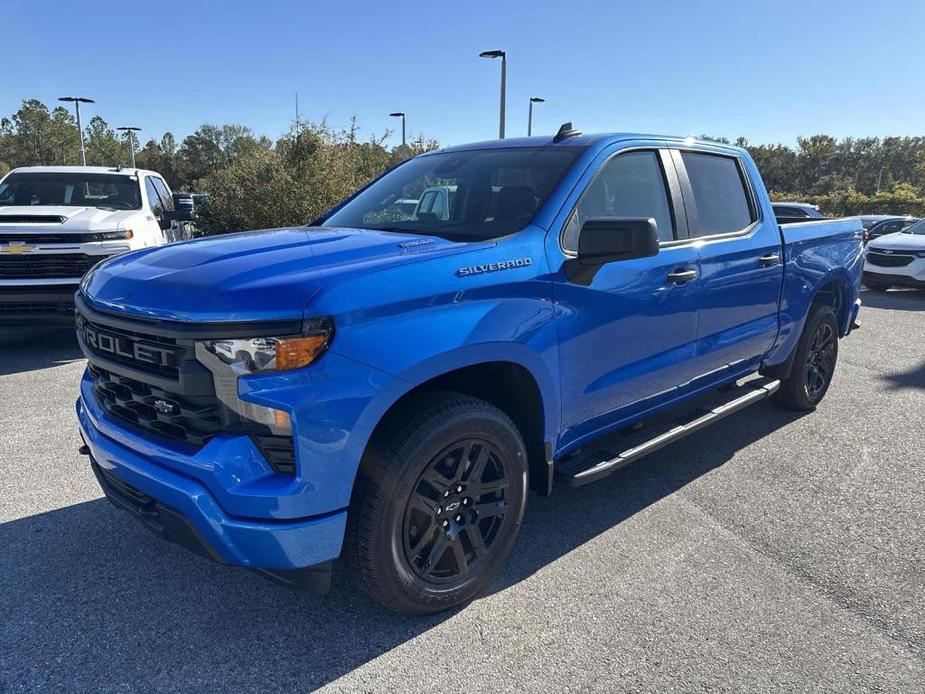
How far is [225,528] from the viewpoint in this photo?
2189 mm

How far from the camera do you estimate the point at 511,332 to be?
2.66 meters

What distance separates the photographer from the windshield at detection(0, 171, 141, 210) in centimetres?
759

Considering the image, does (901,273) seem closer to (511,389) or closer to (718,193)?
(718,193)

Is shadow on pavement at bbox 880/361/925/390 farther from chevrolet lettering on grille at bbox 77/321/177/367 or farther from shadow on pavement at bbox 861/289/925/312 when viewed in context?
chevrolet lettering on grille at bbox 77/321/177/367

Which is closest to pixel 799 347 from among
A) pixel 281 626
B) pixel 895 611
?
pixel 895 611

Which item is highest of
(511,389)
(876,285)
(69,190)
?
(69,190)

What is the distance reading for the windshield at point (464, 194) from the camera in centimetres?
312

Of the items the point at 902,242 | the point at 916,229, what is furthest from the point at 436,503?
the point at 916,229

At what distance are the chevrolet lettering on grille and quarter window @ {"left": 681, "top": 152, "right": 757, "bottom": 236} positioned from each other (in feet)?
9.44

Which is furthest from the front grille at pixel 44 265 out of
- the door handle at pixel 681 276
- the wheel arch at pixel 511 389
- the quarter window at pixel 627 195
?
the door handle at pixel 681 276

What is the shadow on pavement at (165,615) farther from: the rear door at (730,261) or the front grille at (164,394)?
the rear door at (730,261)

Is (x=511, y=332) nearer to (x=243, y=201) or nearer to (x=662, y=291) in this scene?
(x=662, y=291)

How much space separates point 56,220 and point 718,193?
6043mm

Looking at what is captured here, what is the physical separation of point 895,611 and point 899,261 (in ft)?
39.1
